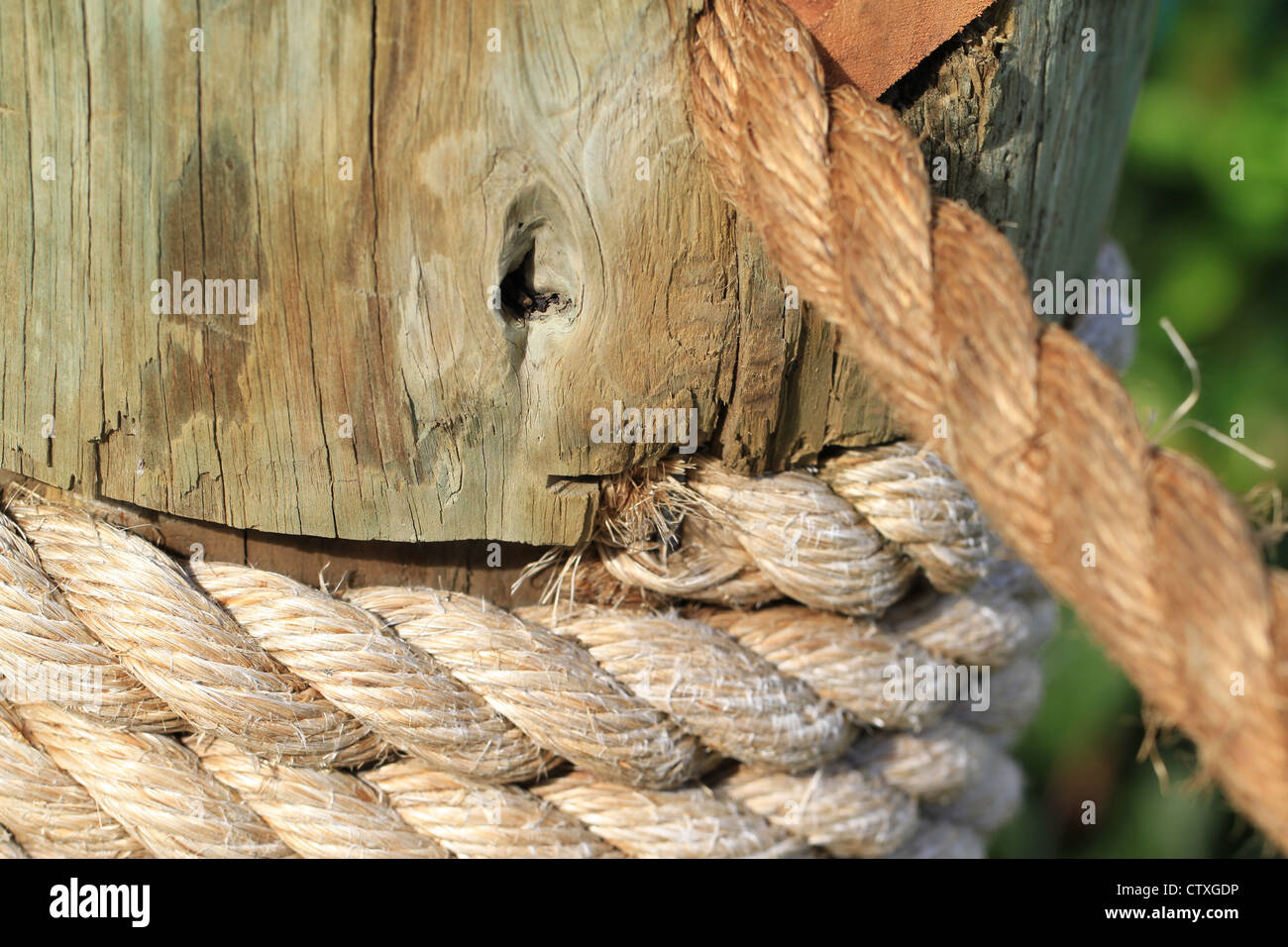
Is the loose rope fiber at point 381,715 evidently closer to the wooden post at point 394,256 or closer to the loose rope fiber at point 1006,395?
the wooden post at point 394,256

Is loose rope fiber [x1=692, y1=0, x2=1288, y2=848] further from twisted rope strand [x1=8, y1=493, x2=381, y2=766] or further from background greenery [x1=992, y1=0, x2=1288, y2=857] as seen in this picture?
background greenery [x1=992, y1=0, x2=1288, y2=857]

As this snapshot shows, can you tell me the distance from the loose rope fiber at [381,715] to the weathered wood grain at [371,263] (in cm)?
8

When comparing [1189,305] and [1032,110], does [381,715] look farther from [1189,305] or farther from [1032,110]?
[1189,305]

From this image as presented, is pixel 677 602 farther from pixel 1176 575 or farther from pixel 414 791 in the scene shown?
pixel 1176 575

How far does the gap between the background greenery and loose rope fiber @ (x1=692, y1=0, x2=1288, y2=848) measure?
8.01 ft

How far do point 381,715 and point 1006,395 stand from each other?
20.1 inches

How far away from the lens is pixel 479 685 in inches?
33.9

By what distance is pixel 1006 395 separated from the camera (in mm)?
602

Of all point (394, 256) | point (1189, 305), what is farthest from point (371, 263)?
point (1189, 305)

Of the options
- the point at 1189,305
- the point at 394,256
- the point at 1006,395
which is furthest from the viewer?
the point at 1189,305

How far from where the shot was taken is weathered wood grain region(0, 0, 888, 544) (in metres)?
0.71

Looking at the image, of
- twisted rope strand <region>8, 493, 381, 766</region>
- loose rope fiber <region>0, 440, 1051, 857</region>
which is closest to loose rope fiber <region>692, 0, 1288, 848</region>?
loose rope fiber <region>0, 440, 1051, 857</region>

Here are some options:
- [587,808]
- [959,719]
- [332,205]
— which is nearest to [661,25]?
[332,205]

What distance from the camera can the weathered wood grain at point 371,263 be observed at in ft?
2.33
